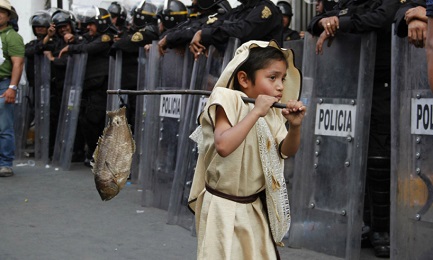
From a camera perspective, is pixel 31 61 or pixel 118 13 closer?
pixel 118 13

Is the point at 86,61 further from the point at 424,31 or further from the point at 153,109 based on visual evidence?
the point at 424,31

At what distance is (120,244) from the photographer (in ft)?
20.4

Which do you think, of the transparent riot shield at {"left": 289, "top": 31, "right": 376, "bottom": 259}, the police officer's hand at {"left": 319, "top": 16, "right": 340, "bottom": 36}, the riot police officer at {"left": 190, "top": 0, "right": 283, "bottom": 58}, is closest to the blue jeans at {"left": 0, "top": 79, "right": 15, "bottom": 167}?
the riot police officer at {"left": 190, "top": 0, "right": 283, "bottom": 58}

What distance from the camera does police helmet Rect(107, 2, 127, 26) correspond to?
11570 millimetres

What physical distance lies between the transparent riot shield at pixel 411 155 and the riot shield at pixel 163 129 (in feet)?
8.75

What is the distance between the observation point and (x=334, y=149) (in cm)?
568

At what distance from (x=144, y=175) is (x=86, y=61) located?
316 centimetres

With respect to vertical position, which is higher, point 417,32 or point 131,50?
point 131,50

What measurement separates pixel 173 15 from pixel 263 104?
5.85 m

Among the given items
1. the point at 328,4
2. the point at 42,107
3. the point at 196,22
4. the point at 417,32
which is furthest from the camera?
the point at 42,107

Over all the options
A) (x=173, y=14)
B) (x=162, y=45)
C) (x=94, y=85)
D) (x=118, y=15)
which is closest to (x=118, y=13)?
(x=118, y=15)

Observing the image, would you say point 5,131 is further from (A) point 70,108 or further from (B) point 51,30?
(B) point 51,30

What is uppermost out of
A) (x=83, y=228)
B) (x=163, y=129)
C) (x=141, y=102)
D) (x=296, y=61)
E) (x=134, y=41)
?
(x=134, y=41)

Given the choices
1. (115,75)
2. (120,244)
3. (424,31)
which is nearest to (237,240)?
(424,31)
